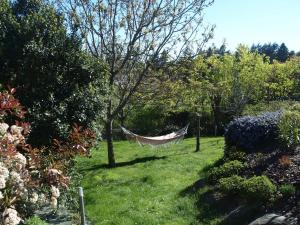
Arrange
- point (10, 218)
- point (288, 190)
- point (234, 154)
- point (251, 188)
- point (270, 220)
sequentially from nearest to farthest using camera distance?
1. point (10, 218)
2. point (270, 220)
3. point (288, 190)
4. point (251, 188)
5. point (234, 154)

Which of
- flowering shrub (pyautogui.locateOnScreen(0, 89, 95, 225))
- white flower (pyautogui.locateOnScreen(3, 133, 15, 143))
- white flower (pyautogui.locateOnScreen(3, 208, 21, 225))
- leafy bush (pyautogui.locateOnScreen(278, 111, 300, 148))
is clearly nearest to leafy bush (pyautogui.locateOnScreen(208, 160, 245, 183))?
leafy bush (pyautogui.locateOnScreen(278, 111, 300, 148))

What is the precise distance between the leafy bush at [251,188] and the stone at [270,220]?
698 millimetres

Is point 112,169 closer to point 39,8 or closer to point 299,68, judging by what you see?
point 39,8

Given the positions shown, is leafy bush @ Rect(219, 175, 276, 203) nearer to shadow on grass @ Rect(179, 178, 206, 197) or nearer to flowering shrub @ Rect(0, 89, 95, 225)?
shadow on grass @ Rect(179, 178, 206, 197)

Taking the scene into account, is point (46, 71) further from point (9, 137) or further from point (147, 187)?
point (9, 137)

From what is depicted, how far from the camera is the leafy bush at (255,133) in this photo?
35.1 ft

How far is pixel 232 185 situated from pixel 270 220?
1.77 meters

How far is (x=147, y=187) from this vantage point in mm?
10633

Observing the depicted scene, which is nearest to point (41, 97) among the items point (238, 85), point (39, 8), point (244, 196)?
point (39, 8)

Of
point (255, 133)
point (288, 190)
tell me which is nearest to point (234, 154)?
point (255, 133)

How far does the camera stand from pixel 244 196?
26.6 feet

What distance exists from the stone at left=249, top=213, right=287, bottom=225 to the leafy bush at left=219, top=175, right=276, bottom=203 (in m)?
0.70

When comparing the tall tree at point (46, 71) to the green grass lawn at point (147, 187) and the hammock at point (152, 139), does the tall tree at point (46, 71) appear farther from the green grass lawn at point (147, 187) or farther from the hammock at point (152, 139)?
the hammock at point (152, 139)

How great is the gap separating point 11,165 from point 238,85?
21770 mm
